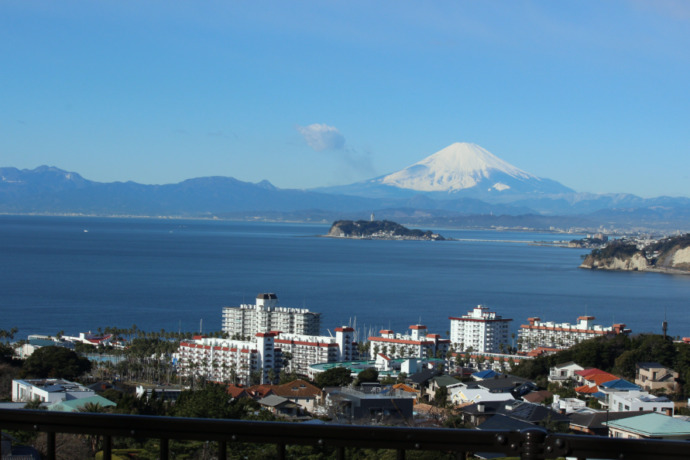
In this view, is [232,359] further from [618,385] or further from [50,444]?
[50,444]

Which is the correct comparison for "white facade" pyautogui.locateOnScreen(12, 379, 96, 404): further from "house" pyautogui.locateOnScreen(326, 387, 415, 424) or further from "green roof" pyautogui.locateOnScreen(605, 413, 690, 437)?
"green roof" pyautogui.locateOnScreen(605, 413, 690, 437)

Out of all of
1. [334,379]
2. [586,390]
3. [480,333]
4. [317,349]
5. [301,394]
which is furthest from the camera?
[480,333]

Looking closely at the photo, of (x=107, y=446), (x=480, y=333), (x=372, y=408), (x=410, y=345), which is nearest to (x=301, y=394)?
(x=372, y=408)

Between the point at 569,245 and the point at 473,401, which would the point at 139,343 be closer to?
the point at 473,401

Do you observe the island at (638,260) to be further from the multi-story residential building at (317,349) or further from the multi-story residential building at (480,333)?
the multi-story residential building at (317,349)

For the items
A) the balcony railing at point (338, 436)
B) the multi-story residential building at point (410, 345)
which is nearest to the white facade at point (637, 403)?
the balcony railing at point (338, 436)
